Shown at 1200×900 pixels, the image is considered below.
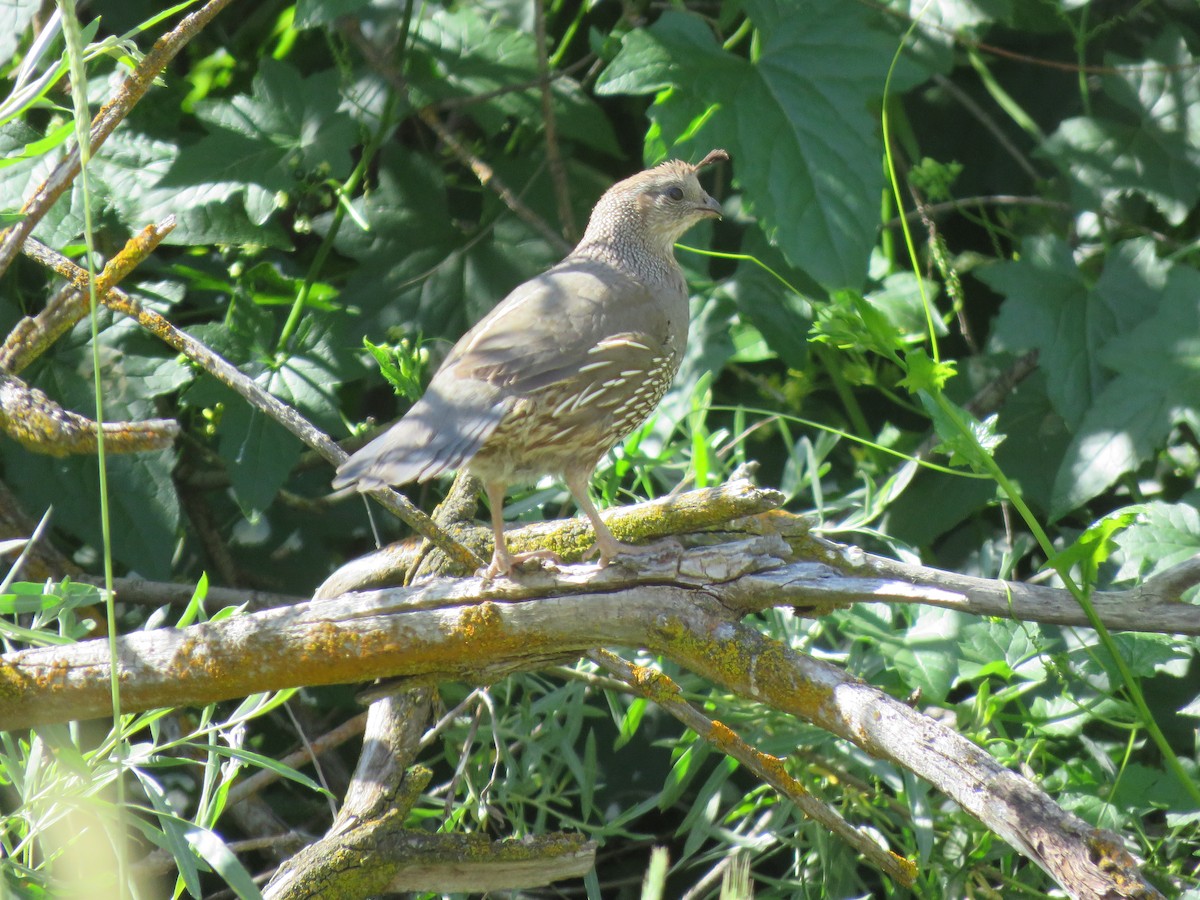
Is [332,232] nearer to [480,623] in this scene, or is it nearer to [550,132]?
[550,132]

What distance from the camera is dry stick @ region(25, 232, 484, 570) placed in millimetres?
2514

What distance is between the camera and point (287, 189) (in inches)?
142

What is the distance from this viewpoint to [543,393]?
2863 millimetres

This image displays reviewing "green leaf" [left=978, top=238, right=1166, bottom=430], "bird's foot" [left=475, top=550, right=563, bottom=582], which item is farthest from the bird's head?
"bird's foot" [left=475, top=550, right=563, bottom=582]

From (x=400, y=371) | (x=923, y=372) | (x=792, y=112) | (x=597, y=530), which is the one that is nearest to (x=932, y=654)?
(x=597, y=530)

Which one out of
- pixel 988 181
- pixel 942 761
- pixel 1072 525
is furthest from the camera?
pixel 988 181

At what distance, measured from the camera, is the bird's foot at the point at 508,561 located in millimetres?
2579

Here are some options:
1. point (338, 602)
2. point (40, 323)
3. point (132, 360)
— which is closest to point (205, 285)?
point (132, 360)

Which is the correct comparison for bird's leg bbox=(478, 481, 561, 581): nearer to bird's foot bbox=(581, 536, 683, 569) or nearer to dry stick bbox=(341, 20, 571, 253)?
bird's foot bbox=(581, 536, 683, 569)

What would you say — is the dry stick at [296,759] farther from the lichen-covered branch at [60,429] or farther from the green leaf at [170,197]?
the green leaf at [170,197]

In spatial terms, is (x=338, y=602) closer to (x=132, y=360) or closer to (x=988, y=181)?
(x=132, y=360)

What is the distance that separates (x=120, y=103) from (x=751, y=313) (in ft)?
6.59

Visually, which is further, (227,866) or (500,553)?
(500,553)

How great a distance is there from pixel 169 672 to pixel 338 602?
Answer: 33cm
